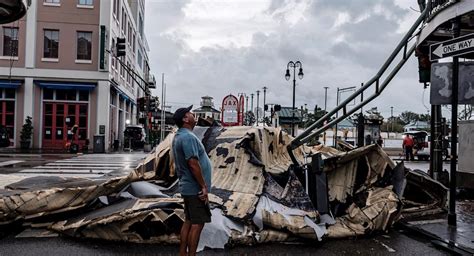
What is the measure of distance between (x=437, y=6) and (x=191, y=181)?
6.37 meters

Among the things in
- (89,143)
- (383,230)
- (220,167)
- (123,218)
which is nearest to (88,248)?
(123,218)

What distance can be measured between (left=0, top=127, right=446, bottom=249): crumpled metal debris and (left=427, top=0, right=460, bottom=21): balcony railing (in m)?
2.76

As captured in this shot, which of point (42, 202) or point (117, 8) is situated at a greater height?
point (117, 8)

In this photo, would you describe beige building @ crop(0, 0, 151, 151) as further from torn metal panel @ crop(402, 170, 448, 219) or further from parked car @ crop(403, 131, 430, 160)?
torn metal panel @ crop(402, 170, 448, 219)

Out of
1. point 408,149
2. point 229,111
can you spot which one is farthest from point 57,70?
point 408,149

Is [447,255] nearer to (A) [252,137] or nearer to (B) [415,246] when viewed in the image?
(B) [415,246]

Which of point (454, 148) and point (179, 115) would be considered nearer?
point (179, 115)

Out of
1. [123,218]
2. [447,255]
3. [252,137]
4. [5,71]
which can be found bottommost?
[447,255]

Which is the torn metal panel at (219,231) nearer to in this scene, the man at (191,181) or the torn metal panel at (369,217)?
→ the man at (191,181)

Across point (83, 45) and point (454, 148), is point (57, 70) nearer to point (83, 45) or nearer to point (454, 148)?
point (83, 45)

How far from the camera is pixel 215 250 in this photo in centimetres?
551

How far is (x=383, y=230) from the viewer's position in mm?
6641

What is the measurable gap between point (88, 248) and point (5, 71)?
24.4m

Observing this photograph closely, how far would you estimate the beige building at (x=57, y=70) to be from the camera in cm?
2636
